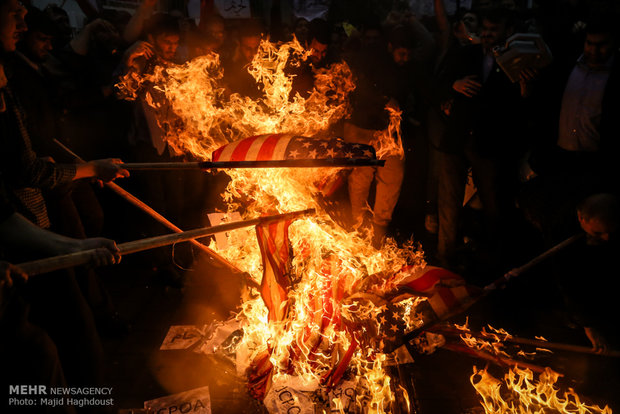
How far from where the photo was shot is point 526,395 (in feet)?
13.0

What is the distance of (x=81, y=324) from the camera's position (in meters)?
3.45

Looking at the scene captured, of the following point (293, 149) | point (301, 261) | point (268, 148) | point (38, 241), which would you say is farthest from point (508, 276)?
point (38, 241)

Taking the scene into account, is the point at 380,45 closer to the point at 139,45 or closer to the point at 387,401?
the point at 139,45

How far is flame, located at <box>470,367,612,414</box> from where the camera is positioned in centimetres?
386

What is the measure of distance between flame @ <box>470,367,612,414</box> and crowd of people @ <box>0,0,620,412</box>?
0.79 metres

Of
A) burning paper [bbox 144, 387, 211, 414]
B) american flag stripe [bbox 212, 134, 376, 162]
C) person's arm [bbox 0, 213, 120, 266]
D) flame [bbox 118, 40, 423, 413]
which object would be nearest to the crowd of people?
person's arm [bbox 0, 213, 120, 266]

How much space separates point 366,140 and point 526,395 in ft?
14.9

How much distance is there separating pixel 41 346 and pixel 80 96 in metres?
4.67

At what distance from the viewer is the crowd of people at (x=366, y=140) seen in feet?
10.9

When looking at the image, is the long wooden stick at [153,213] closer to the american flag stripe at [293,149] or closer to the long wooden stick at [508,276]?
the american flag stripe at [293,149]

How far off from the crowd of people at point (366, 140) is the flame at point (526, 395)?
31.0 inches

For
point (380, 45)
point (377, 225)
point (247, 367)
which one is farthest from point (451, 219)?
point (247, 367)

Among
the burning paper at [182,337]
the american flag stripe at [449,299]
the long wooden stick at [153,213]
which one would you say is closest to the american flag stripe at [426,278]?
the american flag stripe at [449,299]

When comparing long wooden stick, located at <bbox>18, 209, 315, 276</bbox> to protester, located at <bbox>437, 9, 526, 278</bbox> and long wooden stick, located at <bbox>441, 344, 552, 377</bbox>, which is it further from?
protester, located at <bbox>437, 9, 526, 278</bbox>
